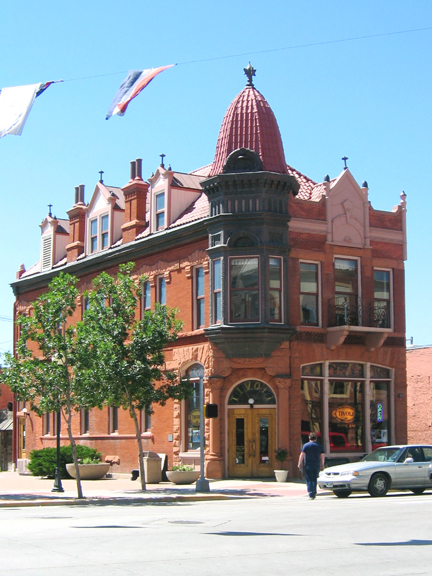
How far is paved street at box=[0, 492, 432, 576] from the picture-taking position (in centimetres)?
1085

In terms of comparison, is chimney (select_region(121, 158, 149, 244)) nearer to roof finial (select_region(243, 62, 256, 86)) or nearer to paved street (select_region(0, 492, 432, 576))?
roof finial (select_region(243, 62, 256, 86))

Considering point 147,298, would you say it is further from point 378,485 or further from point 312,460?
point 378,485

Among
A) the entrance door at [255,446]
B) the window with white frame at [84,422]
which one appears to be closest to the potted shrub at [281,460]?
the entrance door at [255,446]

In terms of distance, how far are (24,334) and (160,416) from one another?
1048cm

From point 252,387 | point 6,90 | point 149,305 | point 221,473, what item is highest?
point 6,90

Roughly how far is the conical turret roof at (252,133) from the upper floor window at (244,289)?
3767mm

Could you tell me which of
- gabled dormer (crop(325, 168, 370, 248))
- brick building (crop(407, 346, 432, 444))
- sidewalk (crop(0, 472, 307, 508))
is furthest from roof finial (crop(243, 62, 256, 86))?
brick building (crop(407, 346, 432, 444))

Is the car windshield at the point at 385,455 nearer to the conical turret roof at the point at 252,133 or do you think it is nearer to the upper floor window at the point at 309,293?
the upper floor window at the point at 309,293

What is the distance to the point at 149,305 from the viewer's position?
123ft

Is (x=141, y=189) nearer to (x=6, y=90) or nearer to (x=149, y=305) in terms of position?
(x=149, y=305)

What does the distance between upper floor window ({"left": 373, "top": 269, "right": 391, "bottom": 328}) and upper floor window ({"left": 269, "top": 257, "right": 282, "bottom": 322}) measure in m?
4.34

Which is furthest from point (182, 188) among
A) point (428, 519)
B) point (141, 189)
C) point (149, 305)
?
point (428, 519)

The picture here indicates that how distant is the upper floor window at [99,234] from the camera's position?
4128 cm

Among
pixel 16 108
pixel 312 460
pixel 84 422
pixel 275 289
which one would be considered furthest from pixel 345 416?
pixel 16 108
